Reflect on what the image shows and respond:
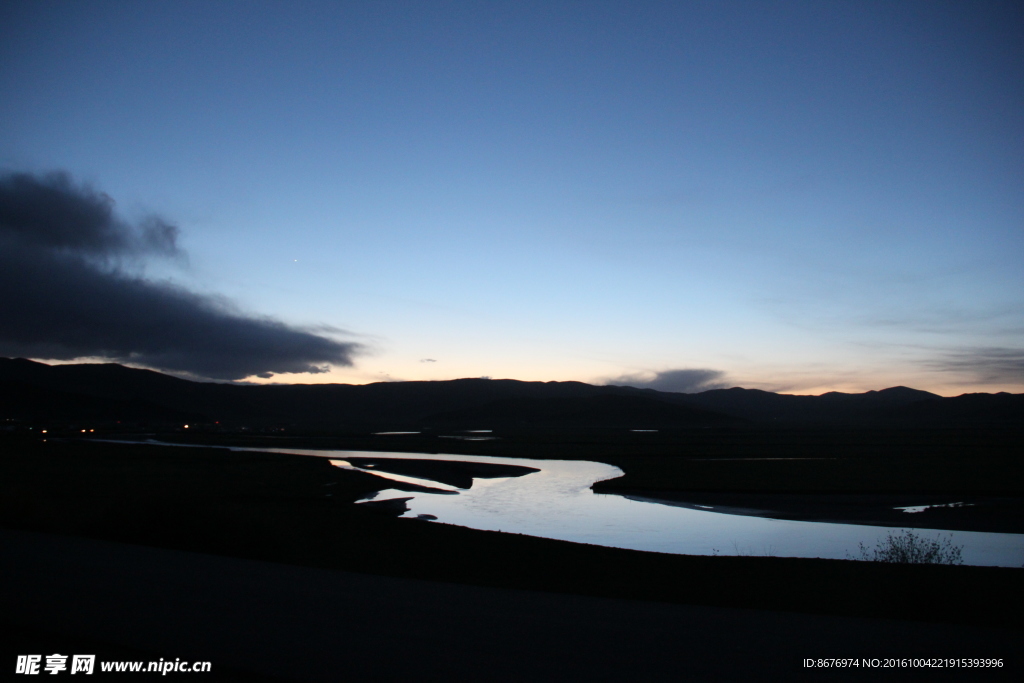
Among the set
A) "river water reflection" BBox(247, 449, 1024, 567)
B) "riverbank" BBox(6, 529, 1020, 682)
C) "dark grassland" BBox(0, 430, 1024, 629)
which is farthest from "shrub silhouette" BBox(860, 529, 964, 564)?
"riverbank" BBox(6, 529, 1020, 682)

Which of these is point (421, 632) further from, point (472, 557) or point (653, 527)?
point (653, 527)

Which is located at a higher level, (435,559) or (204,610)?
(204,610)

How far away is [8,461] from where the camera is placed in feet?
138

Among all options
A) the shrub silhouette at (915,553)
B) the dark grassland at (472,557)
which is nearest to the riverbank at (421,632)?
the dark grassland at (472,557)

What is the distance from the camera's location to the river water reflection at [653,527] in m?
18.6

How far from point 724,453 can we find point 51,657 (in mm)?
58161

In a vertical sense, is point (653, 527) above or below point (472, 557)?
below

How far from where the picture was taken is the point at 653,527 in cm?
2270

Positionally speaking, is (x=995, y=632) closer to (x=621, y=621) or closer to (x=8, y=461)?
(x=621, y=621)

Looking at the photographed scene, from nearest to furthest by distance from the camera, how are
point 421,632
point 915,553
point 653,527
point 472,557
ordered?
1. point 421,632
2. point 472,557
3. point 915,553
4. point 653,527

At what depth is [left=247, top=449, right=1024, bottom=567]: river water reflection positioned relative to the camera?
18.6 m

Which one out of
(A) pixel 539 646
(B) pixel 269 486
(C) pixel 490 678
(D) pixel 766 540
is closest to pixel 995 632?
(A) pixel 539 646

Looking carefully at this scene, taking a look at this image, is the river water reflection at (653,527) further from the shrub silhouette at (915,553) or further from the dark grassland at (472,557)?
the dark grassland at (472,557)

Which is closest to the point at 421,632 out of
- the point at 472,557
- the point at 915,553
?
the point at 472,557
